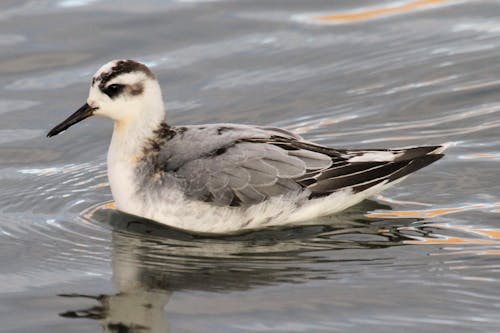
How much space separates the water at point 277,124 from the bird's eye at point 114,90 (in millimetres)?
1063

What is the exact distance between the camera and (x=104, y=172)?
11641 millimetres

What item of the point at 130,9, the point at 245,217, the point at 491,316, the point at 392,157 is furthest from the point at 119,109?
the point at 130,9

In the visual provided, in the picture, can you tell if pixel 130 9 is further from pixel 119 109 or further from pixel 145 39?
pixel 119 109

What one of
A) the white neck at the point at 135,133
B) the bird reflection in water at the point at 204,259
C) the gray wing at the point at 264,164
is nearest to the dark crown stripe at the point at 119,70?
the white neck at the point at 135,133

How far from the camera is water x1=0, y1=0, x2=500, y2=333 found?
8.82 metres

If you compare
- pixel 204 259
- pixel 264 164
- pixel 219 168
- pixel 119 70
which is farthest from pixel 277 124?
pixel 204 259

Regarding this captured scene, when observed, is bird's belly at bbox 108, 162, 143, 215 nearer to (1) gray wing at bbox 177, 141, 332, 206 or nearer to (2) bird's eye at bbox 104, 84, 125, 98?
(1) gray wing at bbox 177, 141, 332, 206

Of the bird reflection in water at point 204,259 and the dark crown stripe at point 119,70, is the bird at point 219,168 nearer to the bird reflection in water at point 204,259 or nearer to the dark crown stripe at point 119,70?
the dark crown stripe at point 119,70

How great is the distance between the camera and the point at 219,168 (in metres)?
10.1

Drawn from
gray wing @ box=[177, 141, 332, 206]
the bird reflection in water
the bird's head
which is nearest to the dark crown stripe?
the bird's head

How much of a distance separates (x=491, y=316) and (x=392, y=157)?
2.39 metres

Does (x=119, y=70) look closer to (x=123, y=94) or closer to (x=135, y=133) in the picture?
(x=123, y=94)

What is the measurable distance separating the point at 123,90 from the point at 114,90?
0.08 meters

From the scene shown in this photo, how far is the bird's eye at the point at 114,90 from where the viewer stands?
410 inches
